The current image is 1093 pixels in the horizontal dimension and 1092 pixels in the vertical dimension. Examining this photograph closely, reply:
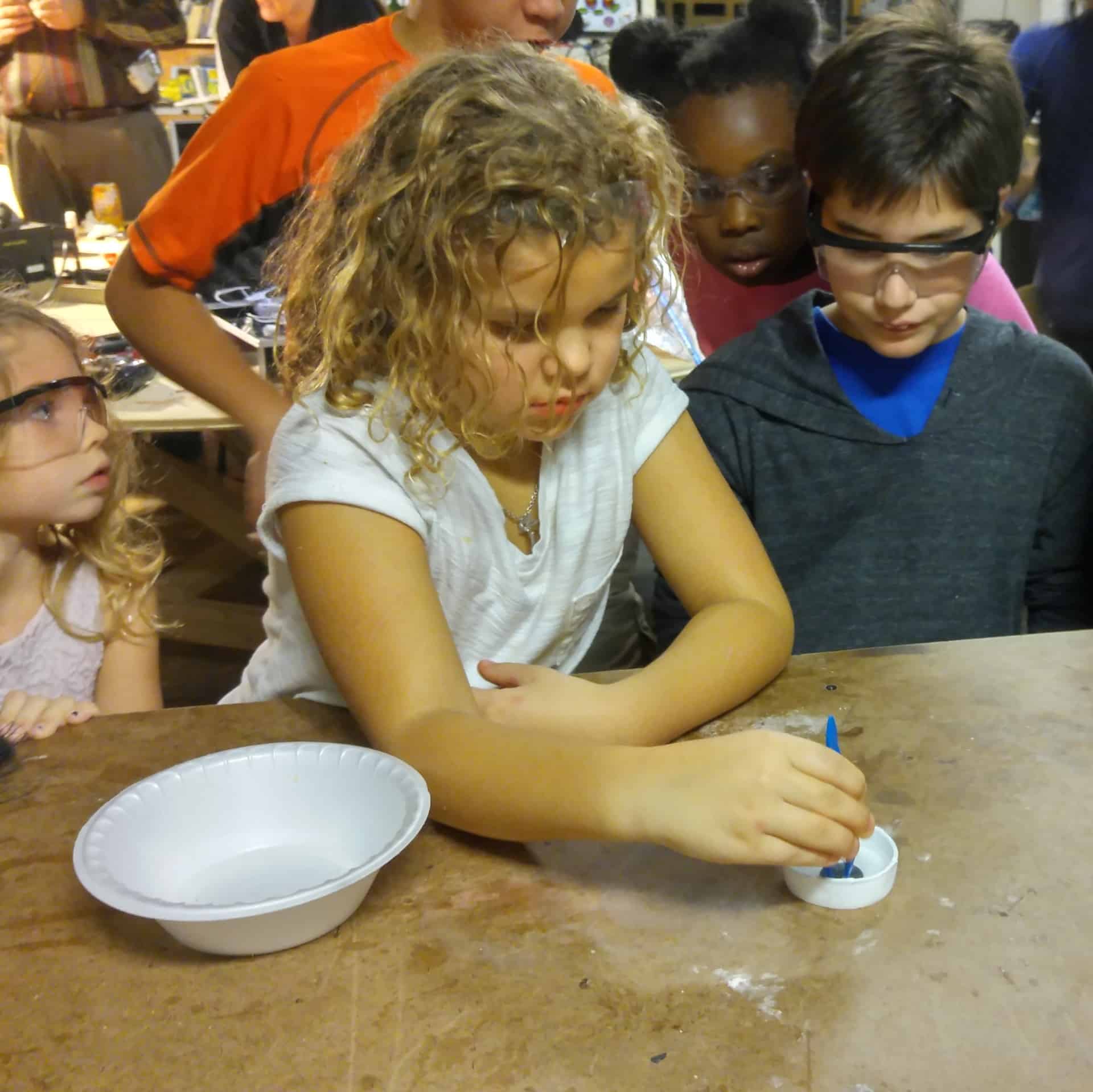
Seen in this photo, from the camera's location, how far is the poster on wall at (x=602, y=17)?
6.78ft

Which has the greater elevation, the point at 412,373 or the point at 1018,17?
the point at 1018,17

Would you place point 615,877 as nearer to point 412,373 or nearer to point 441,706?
point 441,706

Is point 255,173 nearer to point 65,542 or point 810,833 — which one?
point 65,542

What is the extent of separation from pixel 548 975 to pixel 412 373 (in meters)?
0.57

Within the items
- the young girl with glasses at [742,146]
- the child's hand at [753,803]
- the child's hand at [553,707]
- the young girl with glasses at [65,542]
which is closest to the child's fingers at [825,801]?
the child's hand at [753,803]

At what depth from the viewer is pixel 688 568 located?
1.19 meters

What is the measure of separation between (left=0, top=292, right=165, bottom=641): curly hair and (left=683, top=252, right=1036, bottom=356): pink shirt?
3.05 feet

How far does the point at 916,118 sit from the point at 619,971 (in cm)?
111

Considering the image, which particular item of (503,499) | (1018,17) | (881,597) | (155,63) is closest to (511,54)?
(503,499)

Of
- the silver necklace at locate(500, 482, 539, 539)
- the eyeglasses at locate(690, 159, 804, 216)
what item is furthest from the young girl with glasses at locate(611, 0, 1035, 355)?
the silver necklace at locate(500, 482, 539, 539)

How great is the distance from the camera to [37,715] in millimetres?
1065

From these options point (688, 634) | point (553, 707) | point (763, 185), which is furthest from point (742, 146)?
point (553, 707)

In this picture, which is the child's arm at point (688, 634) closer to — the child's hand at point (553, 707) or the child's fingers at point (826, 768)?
the child's hand at point (553, 707)

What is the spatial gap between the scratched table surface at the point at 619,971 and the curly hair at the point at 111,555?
0.60 metres
